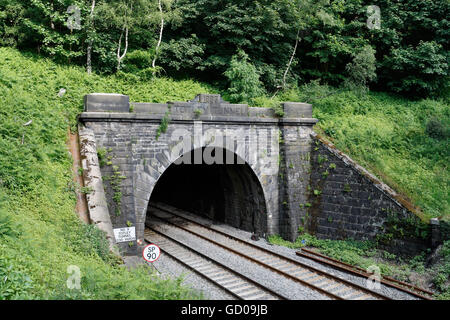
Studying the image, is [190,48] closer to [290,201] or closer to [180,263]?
[290,201]

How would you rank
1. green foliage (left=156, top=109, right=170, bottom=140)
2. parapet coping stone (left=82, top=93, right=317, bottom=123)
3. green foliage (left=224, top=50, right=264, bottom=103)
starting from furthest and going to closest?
green foliage (left=224, top=50, right=264, bottom=103), green foliage (left=156, top=109, right=170, bottom=140), parapet coping stone (left=82, top=93, right=317, bottom=123)

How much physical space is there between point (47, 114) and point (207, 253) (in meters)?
6.88

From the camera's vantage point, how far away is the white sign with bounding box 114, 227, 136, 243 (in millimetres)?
10523

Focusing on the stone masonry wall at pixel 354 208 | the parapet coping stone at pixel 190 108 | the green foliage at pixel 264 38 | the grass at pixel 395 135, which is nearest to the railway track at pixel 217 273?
the parapet coping stone at pixel 190 108

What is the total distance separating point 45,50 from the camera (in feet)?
53.0

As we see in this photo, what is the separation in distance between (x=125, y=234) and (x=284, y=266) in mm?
5062

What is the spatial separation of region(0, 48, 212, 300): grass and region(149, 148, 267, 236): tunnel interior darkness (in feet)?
17.5

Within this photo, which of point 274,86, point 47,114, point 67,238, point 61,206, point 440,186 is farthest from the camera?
point 274,86

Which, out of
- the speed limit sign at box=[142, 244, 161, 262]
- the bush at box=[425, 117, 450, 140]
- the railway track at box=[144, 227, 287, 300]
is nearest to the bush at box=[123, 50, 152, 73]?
the railway track at box=[144, 227, 287, 300]

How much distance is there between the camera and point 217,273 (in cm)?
1039

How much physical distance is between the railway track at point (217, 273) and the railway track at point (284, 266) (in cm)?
120

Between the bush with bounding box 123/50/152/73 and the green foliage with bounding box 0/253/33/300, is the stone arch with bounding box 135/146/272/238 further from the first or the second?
the bush with bounding box 123/50/152/73

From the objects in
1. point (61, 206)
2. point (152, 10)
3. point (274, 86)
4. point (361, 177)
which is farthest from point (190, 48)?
point (61, 206)

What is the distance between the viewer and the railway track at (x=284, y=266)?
30.2ft
